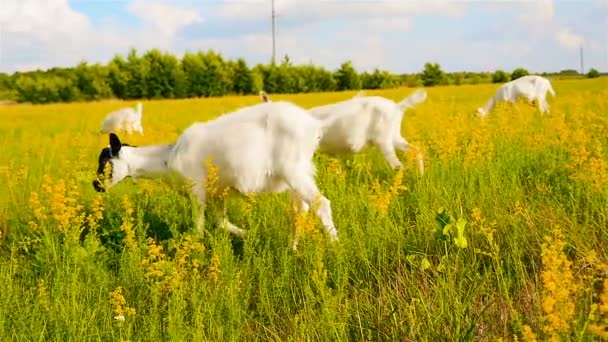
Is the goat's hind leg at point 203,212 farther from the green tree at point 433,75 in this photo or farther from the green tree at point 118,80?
the green tree at point 433,75

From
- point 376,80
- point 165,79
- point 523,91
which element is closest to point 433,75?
point 376,80

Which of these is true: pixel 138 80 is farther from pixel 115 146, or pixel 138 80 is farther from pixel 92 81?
pixel 115 146

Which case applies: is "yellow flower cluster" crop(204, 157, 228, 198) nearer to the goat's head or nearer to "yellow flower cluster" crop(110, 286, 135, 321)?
the goat's head

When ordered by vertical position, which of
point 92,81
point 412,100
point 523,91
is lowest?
point 412,100

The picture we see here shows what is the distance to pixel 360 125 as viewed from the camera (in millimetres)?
7930

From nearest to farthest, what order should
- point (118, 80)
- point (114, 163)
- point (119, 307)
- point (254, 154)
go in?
point (119, 307), point (254, 154), point (114, 163), point (118, 80)

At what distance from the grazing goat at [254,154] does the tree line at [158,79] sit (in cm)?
5035

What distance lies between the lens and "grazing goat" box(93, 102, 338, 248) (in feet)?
17.2

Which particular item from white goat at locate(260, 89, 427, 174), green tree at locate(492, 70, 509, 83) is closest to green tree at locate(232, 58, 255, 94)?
green tree at locate(492, 70, 509, 83)

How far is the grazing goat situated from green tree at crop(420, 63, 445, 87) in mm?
60836

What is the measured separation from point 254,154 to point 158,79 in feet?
170

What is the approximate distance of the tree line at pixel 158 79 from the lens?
55.3m

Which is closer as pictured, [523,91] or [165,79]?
[523,91]

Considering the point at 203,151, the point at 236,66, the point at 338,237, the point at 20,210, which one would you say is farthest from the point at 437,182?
the point at 236,66
